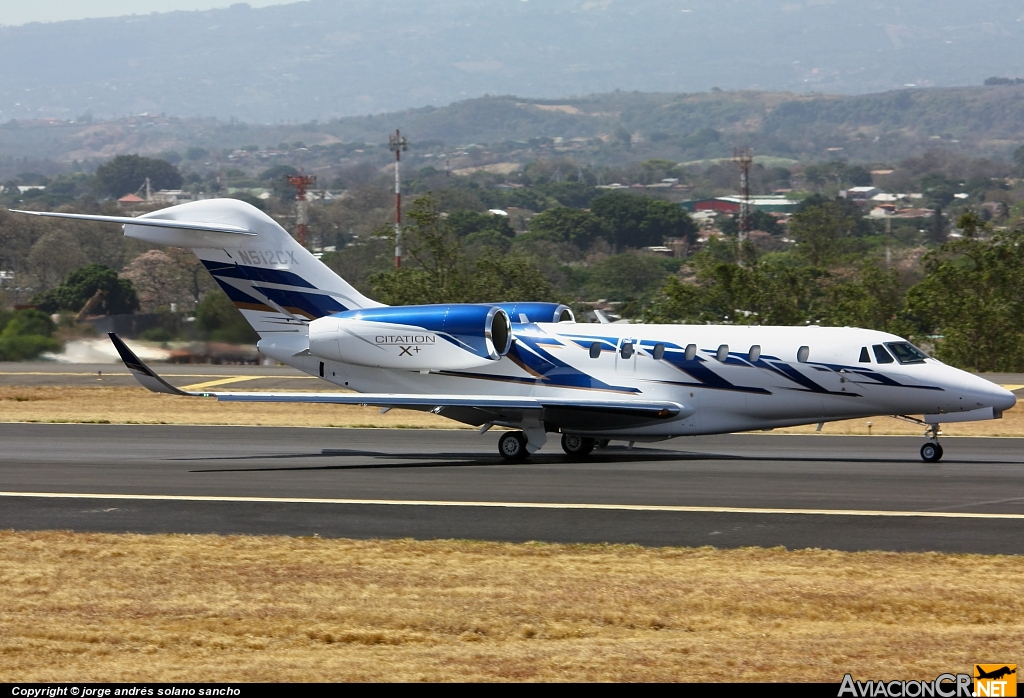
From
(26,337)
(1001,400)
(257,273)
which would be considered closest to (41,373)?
(26,337)

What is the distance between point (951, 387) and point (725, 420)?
386 centimetres

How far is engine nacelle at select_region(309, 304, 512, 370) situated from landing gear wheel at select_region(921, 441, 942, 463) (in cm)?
781

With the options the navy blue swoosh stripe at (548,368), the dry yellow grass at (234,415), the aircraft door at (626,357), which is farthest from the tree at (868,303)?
the navy blue swoosh stripe at (548,368)

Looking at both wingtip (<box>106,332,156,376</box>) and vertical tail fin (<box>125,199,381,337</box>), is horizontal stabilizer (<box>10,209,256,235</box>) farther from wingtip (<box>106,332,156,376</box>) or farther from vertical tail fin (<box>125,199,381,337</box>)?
wingtip (<box>106,332,156,376</box>)

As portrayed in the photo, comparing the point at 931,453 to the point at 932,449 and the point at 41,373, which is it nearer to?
the point at 932,449

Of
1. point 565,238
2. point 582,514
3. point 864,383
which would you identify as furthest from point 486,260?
point 565,238

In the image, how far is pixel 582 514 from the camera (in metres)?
18.3

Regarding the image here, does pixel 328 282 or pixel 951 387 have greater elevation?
pixel 328 282

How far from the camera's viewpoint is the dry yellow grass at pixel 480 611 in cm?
1009

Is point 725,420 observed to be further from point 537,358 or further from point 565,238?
point 565,238

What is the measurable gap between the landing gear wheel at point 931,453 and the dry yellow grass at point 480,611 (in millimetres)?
8581

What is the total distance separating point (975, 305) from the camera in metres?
53.4

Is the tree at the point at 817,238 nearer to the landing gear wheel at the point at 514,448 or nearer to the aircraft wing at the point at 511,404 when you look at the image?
the landing gear wheel at the point at 514,448

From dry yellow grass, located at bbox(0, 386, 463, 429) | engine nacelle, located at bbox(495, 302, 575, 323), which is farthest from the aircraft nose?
dry yellow grass, located at bbox(0, 386, 463, 429)
